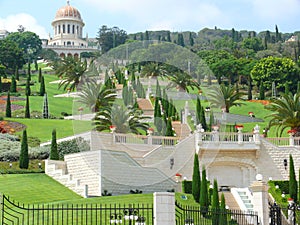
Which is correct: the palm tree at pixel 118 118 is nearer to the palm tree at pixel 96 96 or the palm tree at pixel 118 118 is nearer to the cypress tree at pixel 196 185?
the palm tree at pixel 96 96

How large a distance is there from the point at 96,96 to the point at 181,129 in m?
10.1

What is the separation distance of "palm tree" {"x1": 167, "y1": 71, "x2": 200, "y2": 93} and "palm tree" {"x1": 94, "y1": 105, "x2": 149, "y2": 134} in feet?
9.49

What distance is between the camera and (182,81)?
28797mm

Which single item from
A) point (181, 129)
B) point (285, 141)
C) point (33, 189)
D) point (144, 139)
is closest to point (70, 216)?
point (33, 189)

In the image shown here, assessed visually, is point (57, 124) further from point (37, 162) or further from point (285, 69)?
point (285, 69)

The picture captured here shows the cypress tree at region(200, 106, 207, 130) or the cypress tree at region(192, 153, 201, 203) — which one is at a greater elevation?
the cypress tree at region(200, 106, 207, 130)

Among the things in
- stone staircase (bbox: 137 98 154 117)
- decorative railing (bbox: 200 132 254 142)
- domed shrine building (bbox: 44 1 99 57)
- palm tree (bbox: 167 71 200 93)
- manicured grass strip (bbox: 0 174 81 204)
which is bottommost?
manicured grass strip (bbox: 0 174 81 204)

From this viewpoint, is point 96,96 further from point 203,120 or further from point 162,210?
point 162,210

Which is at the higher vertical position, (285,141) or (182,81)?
(182,81)

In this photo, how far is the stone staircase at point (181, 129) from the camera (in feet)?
124

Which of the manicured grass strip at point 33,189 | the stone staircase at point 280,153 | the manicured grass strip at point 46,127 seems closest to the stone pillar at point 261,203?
the manicured grass strip at point 33,189

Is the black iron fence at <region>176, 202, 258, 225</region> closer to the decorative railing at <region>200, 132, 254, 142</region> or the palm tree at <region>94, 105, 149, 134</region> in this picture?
the palm tree at <region>94, 105, 149, 134</region>

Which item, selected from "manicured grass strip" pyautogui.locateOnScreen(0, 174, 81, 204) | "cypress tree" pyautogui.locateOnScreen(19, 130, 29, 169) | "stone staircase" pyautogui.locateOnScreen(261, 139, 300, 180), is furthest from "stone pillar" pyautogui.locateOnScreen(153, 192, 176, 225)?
"stone staircase" pyautogui.locateOnScreen(261, 139, 300, 180)

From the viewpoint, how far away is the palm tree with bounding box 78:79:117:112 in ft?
96.8
